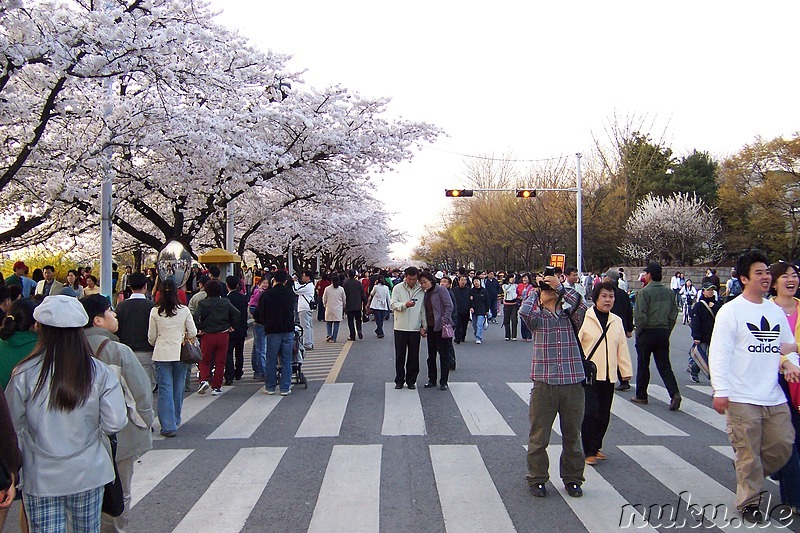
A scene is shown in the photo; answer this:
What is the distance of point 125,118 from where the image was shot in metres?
16.1

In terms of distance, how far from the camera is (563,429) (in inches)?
235

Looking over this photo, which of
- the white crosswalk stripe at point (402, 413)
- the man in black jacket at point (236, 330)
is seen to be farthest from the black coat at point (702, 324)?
the man in black jacket at point (236, 330)

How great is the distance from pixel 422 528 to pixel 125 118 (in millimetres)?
13616

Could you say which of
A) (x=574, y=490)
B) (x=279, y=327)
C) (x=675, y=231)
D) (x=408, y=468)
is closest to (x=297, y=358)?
(x=279, y=327)

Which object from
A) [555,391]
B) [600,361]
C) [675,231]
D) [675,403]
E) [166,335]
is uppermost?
[675,231]

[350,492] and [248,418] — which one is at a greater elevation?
[350,492]

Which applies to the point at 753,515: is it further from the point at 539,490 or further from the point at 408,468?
the point at 408,468

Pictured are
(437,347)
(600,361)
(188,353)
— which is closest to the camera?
(600,361)

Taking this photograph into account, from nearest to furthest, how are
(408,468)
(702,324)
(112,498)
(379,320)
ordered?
(112,498), (408,468), (702,324), (379,320)

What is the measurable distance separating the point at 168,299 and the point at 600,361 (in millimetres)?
4918

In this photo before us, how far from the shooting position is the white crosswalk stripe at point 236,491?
5344mm

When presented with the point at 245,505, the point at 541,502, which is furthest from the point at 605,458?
the point at 245,505

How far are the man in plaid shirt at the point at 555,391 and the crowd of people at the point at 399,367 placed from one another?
1 centimetres

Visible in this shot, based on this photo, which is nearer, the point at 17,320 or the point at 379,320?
the point at 17,320
